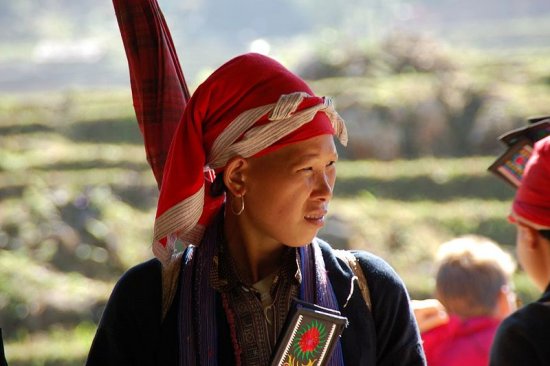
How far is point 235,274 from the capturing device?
1.95 metres

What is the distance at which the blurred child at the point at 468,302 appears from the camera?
9.27ft

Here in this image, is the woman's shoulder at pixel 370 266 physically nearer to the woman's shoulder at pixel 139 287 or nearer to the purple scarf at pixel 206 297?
the purple scarf at pixel 206 297

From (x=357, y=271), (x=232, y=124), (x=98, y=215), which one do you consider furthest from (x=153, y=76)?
(x=98, y=215)

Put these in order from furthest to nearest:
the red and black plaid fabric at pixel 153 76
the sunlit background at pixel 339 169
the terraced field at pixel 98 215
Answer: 1. the sunlit background at pixel 339 169
2. the terraced field at pixel 98 215
3. the red and black plaid fabric at pixel 153 76

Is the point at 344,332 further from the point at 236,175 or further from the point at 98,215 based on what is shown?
the point at 98,215

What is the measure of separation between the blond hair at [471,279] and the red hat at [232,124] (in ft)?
3.78

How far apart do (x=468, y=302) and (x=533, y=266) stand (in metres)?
0.83

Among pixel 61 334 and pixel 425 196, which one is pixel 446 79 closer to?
pixel 425 196

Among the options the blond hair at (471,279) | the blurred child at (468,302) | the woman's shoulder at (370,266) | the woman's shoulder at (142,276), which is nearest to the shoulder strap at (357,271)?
the woman's shoulder at (370,266)

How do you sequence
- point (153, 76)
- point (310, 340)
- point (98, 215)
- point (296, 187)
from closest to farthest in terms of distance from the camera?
point (310, 340) → point (296, 187) → point (153, 76) → point (98, 215)

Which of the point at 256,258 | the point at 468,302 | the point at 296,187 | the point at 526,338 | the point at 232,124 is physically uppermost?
the point at 232,124

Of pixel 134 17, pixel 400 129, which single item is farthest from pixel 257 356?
pixel 400 129

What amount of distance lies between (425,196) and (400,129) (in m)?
1.17

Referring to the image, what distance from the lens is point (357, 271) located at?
76.4 inches
